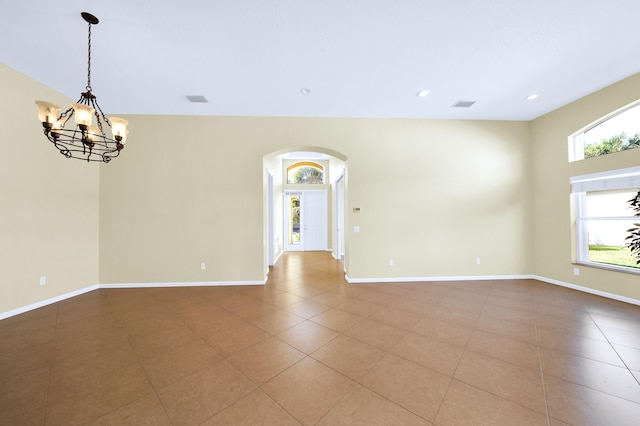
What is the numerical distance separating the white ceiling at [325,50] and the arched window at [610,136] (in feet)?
1.88

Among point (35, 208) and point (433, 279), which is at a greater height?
point (35, 208)

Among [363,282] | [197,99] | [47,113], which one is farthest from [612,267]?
[47,113]

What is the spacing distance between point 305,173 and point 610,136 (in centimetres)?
700

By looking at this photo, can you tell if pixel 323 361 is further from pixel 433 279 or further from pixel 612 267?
pixel 612 267

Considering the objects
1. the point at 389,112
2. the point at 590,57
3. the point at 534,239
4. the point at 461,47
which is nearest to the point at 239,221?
→ the point at 389,112

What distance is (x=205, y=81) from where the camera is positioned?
3.27 m

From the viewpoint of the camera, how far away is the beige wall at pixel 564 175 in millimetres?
3350

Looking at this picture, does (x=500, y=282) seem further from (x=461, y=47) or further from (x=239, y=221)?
(x=239, y=221)

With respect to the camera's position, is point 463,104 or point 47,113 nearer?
point 47,113

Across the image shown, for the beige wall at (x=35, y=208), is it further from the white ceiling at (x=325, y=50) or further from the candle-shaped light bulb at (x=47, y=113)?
the candle-shaped light bulb at (x=47, y=113)

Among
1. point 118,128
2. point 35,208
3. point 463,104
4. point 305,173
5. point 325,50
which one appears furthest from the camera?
point 305,173

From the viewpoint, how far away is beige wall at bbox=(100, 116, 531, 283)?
4.23 metres

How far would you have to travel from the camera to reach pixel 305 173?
27.0 feet

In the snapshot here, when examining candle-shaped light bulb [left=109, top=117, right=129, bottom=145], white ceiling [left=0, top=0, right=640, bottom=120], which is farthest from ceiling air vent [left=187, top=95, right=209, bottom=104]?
candle-shaped light bulb [left=109, top=117, right=129, bottom=145]
